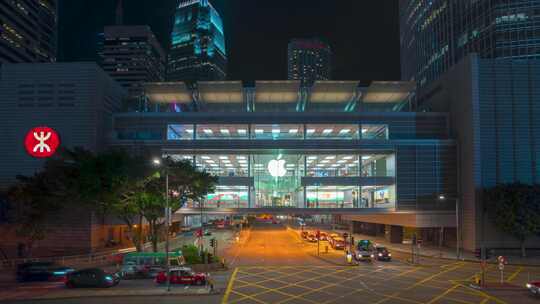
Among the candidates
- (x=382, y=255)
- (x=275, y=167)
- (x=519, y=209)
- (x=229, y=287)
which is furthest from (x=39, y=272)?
(x=519, y=209)

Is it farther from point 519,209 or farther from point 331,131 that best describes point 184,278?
point 519,209

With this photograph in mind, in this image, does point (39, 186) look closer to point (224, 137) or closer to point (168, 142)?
point (168, 142)

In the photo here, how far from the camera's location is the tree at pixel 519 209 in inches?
2050

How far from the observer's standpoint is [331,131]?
6869 centimetres

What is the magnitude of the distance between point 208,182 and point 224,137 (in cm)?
1714

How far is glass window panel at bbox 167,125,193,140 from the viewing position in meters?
66.8

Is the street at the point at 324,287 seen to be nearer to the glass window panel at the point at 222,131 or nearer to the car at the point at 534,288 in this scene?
the car at the point at 534,288

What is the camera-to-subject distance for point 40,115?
60781mm

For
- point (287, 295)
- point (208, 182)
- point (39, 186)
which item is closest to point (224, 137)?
point (208, 182)

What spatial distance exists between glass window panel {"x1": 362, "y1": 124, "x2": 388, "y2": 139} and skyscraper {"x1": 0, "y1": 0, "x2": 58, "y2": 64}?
425ft

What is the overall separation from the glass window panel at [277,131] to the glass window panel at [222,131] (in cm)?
163

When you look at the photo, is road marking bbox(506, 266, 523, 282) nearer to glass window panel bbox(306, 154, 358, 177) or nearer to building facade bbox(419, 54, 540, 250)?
building facade bbox(419, 54, 540, 250)

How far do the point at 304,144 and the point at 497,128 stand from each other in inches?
1021

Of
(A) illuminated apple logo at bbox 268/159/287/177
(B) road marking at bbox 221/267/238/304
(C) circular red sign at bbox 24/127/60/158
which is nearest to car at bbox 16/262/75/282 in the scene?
(B) road marking at bbox 221/267/238/304
